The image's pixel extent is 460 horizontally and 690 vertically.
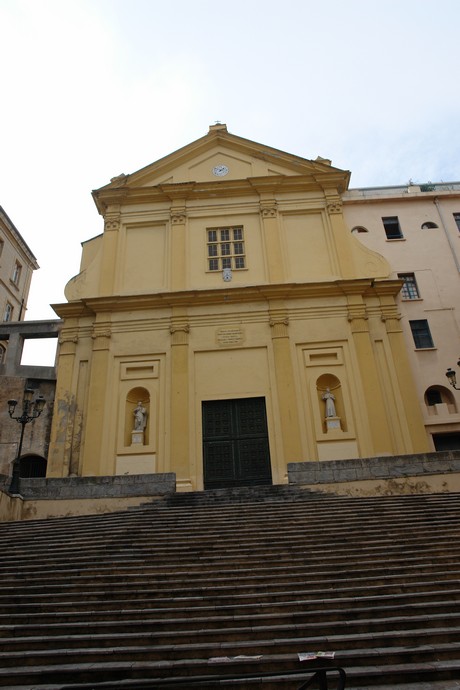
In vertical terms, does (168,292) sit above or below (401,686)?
above

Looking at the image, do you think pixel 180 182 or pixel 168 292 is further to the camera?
pixel 180 182

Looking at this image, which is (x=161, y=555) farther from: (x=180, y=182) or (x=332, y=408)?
(x=180, y=182)

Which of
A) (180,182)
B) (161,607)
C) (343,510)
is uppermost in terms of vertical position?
(180,182)

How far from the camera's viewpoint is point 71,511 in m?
12.9

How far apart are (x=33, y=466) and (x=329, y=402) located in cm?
1195

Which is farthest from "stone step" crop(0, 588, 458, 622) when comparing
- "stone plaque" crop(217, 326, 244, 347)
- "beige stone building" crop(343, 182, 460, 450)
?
"beige stone building" crop(343, 182, 460, 450)

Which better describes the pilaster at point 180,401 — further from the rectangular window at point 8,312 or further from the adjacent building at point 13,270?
the rectangular window at point 8,312

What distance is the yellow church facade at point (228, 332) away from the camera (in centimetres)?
1672

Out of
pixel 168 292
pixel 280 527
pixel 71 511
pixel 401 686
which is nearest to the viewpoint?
pixel 401 686

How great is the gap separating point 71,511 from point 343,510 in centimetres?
723

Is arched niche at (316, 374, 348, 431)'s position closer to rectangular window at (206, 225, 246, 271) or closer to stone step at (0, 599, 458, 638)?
rectangular window at (206, 225, 246, 271)

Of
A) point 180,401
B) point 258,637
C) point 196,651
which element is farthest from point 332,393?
point 196,651

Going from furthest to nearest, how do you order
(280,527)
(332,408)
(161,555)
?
(332,408)
(280,527)
(161,555)

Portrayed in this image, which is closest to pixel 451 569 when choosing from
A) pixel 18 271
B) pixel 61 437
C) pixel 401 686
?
pixel 401 686
